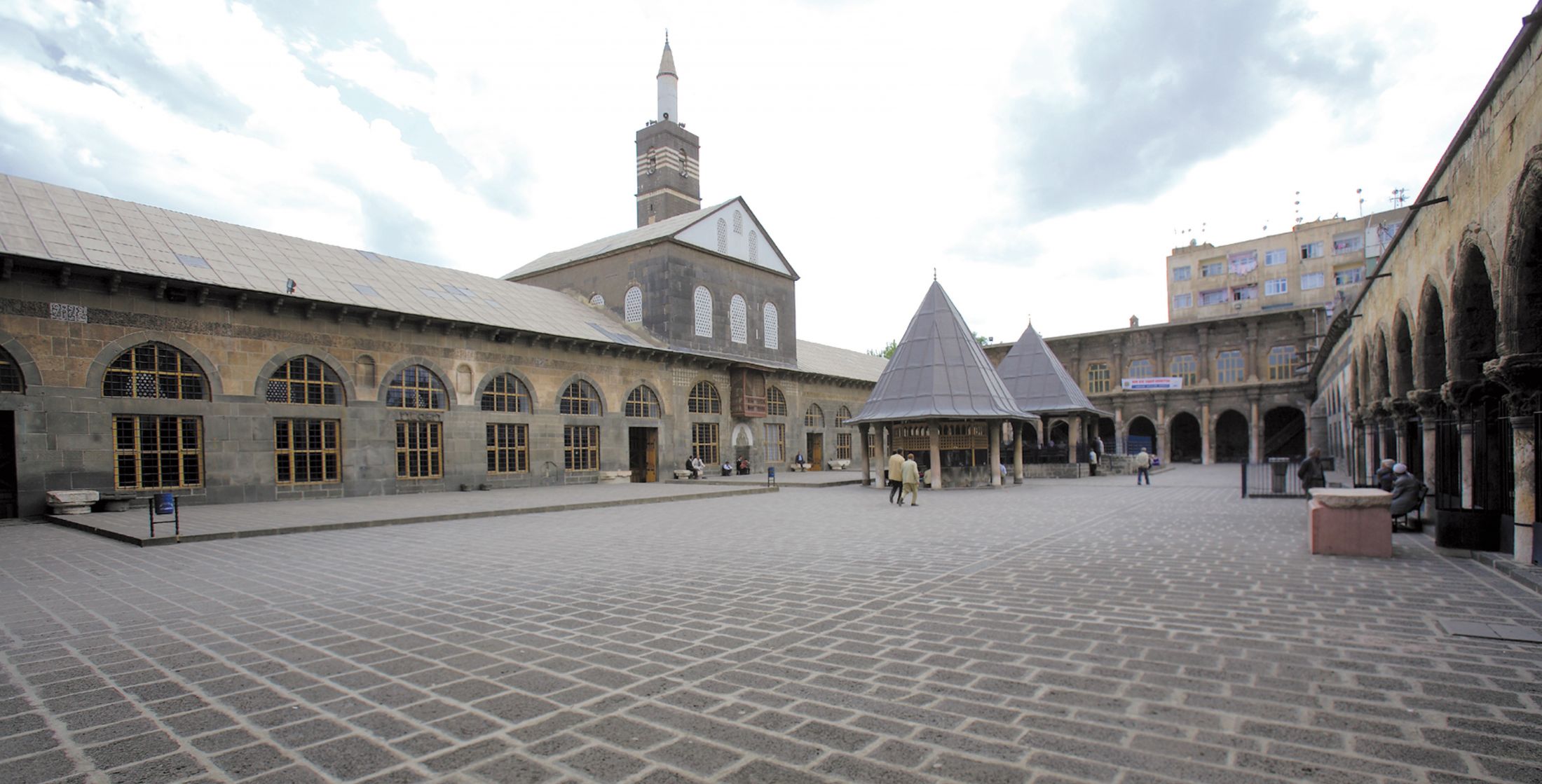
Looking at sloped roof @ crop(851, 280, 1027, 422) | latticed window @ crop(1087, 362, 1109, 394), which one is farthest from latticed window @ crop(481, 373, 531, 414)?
latticed window @ crop(1087, 362, 1109, 394)

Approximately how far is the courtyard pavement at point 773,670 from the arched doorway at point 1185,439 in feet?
142

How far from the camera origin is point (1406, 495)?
10117 mm

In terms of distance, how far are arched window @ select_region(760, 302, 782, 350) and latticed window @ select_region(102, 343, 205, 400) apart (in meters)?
21.4

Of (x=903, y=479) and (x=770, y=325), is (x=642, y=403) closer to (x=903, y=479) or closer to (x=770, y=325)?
(x=770, y=325)

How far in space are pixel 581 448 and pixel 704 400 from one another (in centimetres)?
649

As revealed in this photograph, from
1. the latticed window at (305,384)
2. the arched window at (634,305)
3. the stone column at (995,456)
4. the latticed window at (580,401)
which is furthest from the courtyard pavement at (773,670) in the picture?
the arched window at (634,305)

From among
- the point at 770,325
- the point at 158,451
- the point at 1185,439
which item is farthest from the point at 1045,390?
the point at 158,451

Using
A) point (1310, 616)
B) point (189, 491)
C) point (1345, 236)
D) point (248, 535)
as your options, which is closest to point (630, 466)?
point (189, 491)

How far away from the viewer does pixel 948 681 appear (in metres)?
4.02

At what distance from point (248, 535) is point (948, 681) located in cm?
1125

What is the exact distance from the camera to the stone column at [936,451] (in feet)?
69.5

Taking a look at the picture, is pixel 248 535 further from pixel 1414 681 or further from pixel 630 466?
pixel 630 466

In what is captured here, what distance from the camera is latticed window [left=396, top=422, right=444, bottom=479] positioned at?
20062 millimetres

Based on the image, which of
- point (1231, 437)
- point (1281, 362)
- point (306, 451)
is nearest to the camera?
point (306, 451)
